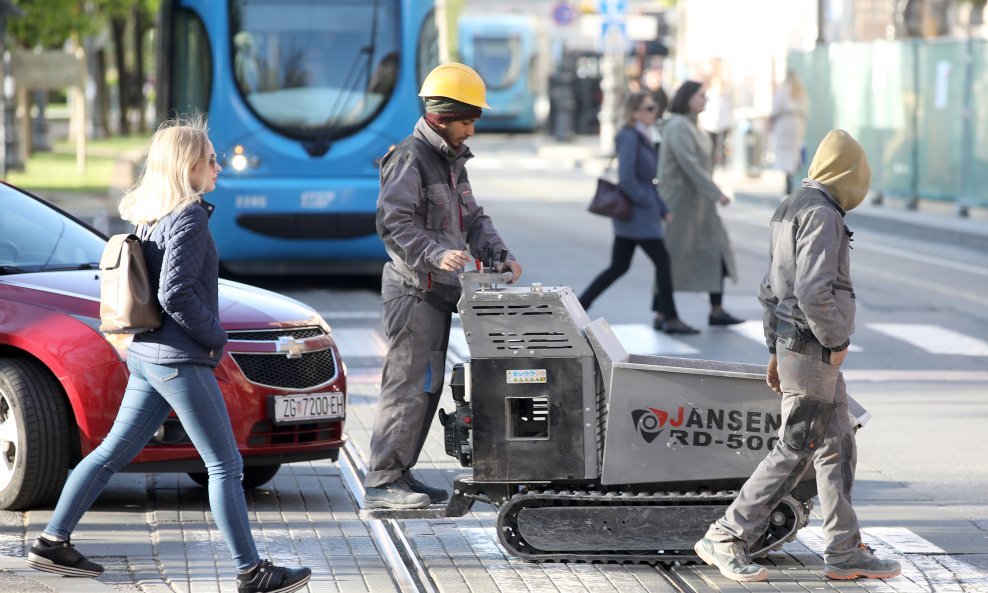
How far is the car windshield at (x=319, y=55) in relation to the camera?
1501 centimetres

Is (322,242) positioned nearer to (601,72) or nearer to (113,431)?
(113,431)

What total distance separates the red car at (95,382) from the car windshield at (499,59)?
48.9 meters

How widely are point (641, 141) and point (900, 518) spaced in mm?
5348

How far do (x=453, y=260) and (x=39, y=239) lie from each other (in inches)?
85.7

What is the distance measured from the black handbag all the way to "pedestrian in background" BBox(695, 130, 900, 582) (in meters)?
5.93

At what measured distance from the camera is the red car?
21.8 feet

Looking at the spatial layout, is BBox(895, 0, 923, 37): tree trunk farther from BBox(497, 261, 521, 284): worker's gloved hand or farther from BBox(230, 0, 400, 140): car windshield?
BBox(497, 261, 521, 284): worker's gloved hand

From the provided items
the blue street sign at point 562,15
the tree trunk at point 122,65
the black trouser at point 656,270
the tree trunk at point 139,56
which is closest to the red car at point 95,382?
the black trouser at point 656,270

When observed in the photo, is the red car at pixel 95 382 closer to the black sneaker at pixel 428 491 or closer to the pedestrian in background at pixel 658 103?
the black sneaker at pixel 428 491

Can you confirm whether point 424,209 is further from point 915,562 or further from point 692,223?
point 692,223

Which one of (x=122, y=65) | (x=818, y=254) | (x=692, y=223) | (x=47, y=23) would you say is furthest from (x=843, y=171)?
(x=122, y=65)

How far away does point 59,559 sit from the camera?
5723mm

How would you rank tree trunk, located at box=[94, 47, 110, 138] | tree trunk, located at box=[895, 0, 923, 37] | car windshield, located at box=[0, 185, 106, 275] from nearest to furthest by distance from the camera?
car windshield, located at box=[0, 185, 106, 275]
tree trunk, located at box=[895, 0, 923, 37]
tree trunk, located at box=[94, 47, 110, 138]

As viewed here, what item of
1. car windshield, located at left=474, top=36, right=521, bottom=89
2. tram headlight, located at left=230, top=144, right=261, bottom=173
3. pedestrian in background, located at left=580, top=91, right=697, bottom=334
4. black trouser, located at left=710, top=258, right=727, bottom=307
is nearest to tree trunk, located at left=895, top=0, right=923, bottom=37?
tram headlight, located at left=230, top=144, right=261, bottom=173
